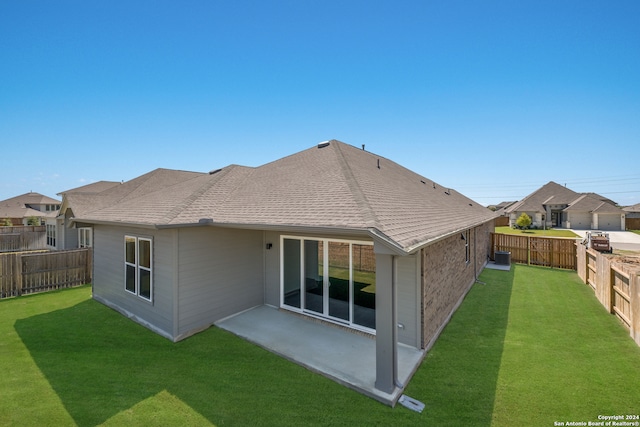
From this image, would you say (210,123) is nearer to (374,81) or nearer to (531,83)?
(374,81)

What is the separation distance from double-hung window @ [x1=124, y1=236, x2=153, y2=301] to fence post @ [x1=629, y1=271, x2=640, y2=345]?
11836mm

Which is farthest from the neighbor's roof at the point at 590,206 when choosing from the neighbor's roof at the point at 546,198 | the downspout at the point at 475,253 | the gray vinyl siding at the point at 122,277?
the gray vinyl siding at the point at 122,277

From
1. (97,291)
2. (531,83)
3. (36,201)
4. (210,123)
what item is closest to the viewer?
(97,291)

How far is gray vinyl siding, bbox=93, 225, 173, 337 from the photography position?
673cm

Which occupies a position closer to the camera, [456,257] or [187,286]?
[187,286]

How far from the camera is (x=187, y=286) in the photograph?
6746 mm

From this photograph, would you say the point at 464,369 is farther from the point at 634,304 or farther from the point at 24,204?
the point at 24,204

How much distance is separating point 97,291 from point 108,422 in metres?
7.50

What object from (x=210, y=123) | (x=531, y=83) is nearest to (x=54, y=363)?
(x=210, y=123)

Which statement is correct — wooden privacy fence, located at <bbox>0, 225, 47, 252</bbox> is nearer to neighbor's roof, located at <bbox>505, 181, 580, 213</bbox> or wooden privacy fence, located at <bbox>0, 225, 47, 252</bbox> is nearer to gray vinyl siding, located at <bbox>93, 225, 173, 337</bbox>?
gray vinyl siding, located at <bbox>93, 225, 173, 337</bbox>

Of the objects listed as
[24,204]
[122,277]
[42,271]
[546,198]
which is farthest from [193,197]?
[546,198]

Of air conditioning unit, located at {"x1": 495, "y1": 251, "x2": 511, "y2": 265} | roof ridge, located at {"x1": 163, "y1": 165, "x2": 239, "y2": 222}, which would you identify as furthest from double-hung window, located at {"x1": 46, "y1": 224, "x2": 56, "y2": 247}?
air conditioning unit, located at {"x1": 495, "y1": 251, "x2": 511, "y2": 265}

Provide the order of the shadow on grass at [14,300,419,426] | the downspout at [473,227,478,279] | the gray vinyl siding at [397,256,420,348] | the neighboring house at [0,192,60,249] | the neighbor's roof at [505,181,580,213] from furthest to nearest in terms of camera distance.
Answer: the neighbor's roof at [505,181,580,213] → the neighboring house at [0,192,60,249] → the downspout at [473,227,478,279] → the gray vinyl siding at [397,256,420,348] → the shadow on grass at [14,300,419,426]

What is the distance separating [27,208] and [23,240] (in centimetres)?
2370
